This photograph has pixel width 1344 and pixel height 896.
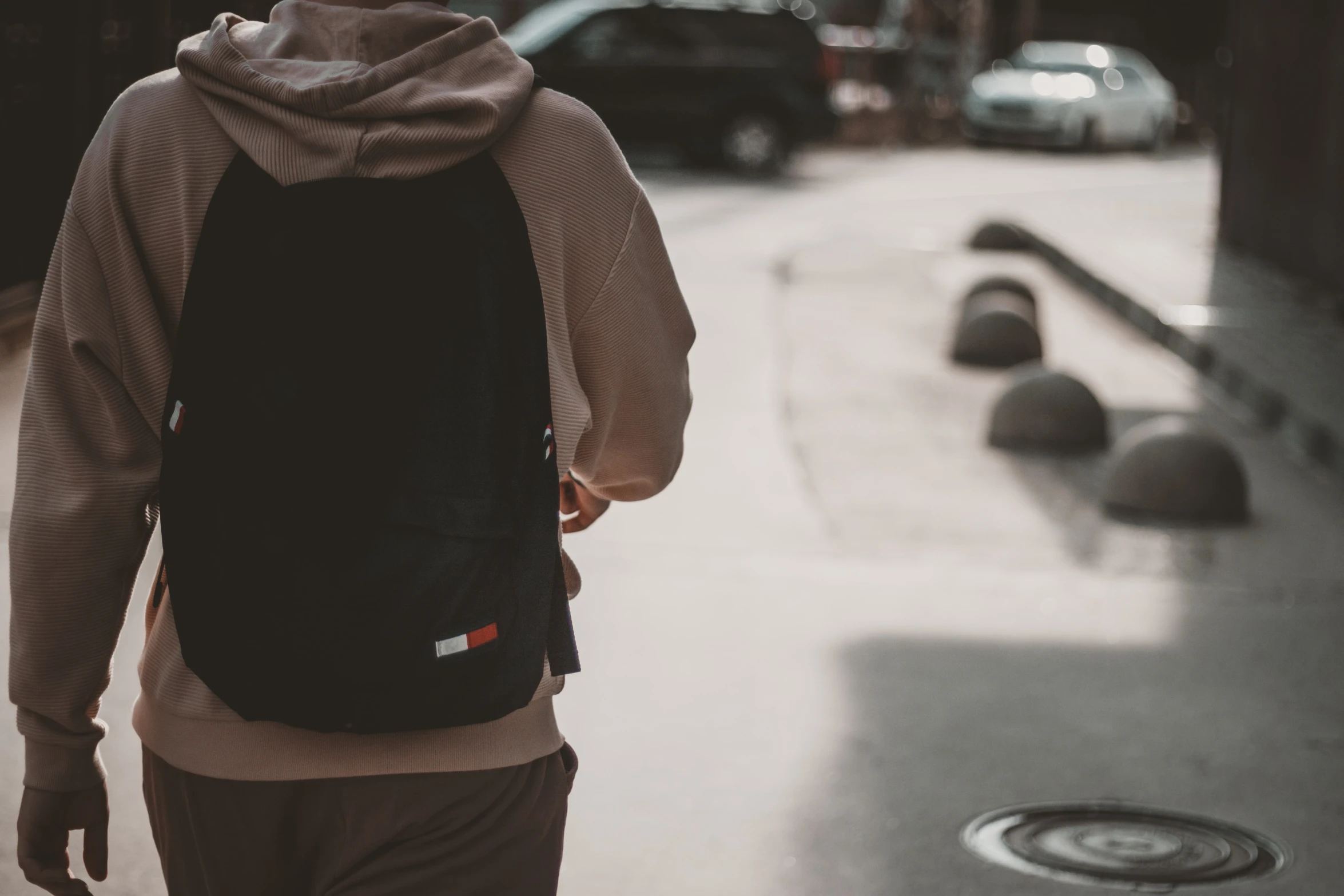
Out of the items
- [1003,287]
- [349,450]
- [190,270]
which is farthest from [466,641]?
[1003,287]

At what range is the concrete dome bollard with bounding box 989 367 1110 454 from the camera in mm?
8133

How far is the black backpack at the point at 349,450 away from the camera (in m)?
1.66

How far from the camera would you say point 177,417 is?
172 cm

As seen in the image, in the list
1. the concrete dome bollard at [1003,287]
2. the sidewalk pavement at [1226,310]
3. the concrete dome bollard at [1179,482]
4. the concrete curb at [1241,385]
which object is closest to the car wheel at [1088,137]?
the sidewalk pavement at [1226,310]

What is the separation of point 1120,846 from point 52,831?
2.68m

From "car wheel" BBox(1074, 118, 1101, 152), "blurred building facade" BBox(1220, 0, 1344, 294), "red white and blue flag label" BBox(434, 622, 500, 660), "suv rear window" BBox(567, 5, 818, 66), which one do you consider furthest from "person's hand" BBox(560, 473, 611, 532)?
"car wheel" BBox(1074, 118, 1101, 152)

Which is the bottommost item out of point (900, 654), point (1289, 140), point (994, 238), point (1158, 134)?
point (1158, 134)

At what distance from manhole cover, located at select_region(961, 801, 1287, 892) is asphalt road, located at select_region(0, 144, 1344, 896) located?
64 mm

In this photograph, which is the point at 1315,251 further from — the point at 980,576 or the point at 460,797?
the point at 460,797

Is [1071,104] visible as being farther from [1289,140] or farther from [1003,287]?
[1003,287]

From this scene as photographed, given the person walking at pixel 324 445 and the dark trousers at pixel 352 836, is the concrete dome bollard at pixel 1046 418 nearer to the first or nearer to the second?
the person walking at pixel 324 445

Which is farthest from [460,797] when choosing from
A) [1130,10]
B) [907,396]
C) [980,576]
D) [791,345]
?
[1130,10]

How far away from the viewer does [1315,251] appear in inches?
513

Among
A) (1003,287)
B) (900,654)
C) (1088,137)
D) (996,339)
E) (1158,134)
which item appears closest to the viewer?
(900,654)
